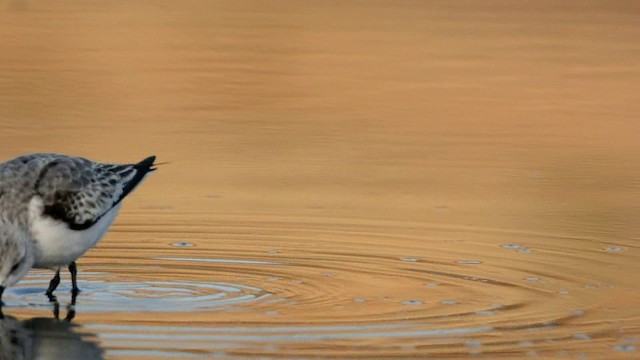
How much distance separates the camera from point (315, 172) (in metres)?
14.2

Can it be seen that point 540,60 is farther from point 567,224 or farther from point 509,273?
point 509,273

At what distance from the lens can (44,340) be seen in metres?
8.88

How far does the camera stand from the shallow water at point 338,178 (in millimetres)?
9227

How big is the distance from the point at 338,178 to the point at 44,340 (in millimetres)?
5368

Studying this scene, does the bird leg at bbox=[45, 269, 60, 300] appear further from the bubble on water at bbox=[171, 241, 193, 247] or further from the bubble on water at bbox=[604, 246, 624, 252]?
the bubble on water at bbox=[604, 246, 624, 252]

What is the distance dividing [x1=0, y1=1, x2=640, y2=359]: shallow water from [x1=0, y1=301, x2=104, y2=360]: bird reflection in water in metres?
0.02

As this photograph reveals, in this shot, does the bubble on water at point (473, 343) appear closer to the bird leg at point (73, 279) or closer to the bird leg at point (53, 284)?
Result: the bird leg at point (73, 279)

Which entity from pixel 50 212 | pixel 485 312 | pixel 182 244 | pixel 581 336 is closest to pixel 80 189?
pixel 50 212

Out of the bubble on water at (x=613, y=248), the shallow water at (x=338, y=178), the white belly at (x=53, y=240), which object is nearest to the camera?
the shallow water at (x=338, y=178)

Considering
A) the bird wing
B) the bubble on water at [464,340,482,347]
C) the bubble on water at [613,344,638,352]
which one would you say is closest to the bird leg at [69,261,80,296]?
the bird wing

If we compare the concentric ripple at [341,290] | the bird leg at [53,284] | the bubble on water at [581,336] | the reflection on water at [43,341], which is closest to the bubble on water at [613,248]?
the concentric ripple at [341,290]

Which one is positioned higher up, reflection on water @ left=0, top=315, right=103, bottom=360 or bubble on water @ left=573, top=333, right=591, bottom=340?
bubble on water @ left=573, top=333, right=591, bottom=340

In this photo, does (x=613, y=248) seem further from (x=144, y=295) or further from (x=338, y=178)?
(x=144, y=295)

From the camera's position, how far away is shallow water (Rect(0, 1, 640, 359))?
30.3 ft
